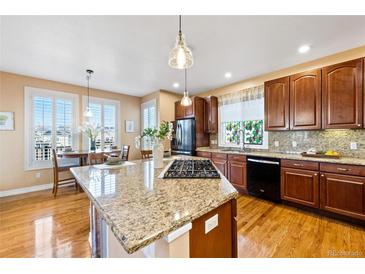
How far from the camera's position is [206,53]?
2.69 m

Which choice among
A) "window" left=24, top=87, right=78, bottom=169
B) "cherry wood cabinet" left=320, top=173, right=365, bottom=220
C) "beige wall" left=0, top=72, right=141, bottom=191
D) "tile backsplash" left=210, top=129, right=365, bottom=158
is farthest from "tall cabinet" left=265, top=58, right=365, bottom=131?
"beige wall" left=0, top=72, right=141, bottom=191

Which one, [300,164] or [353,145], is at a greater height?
[353,145]

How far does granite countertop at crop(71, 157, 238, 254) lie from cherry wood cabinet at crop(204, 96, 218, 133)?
10.4 feet

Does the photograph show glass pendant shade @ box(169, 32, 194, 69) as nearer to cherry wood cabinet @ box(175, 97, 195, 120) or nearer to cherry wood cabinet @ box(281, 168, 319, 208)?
cherry wood cabinet @ box(281, 168, 319, 208)

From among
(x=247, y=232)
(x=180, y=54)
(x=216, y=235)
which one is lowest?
(x=247, y=232)

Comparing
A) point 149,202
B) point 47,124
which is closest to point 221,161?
point 149,202

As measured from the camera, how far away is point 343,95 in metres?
2.41

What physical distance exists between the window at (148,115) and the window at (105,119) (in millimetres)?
782

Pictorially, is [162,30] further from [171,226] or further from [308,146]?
[308,146]

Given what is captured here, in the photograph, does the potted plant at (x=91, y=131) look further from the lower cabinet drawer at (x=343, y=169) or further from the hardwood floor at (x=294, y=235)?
the lower cabinet drawer at (x=343, y=169)

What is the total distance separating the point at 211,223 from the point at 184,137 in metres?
3.53

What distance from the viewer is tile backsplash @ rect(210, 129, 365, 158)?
2541 millimetres

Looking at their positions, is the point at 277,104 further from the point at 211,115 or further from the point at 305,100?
the point at 211,115
